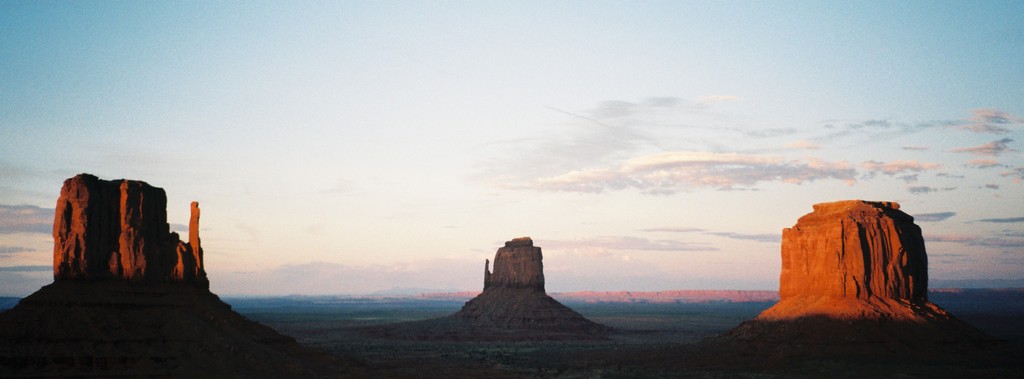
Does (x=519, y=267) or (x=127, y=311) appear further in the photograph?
(x=519, y=267)

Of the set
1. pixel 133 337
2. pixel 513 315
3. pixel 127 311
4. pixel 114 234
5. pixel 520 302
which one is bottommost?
pixel 513 315

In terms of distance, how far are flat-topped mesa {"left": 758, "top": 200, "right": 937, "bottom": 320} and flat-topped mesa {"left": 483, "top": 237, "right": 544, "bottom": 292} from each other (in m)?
63.6

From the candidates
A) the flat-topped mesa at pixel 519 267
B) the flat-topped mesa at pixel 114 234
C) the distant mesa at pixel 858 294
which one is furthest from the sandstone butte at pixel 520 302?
the flat-topped mesa at pixel 114 234

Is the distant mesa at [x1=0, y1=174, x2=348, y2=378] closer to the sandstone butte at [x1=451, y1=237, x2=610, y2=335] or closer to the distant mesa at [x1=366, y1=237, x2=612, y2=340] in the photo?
the distant mesa at [x1=366, y1=237, x2=612, y2=340]

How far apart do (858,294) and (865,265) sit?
7.18ft

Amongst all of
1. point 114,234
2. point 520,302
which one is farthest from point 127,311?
point 520,302

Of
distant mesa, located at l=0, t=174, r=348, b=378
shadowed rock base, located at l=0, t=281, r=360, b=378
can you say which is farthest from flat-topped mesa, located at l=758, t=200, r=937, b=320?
A: distant mesa, located at l=0, t=174, r=348, b=378

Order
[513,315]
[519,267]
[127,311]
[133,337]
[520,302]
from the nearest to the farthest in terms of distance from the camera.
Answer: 1. [133,337]
2. [127,311]
3. [513,315]
4. [520,302]
5. [519,267]

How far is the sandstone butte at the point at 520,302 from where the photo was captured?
376 feet

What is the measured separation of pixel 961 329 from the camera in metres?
59.7

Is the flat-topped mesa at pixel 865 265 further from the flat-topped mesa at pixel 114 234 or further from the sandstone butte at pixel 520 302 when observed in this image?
the sandstone butte at pixel 520 302

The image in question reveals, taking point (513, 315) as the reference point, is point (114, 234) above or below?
above

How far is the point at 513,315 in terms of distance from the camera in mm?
117438

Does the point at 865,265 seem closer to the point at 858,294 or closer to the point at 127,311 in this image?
the point at 858,294
